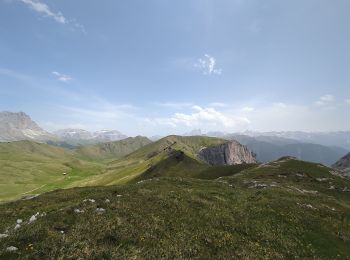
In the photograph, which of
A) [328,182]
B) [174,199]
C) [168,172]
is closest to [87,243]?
[174,199]

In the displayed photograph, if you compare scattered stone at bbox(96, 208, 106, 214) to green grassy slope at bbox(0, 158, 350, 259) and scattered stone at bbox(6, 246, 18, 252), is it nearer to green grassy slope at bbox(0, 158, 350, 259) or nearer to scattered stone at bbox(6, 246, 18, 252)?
green grassy slope at bbox(0, 158, 350, 259)

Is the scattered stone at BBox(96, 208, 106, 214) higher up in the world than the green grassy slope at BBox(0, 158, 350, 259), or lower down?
higher up

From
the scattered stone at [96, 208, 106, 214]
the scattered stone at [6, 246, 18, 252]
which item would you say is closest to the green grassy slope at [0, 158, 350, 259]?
the scattered stone at [6, 246, 18, 252]

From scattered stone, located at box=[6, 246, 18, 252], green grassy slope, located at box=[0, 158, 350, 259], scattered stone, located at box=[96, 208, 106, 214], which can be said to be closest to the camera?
scattered stone, located at box=[6, 246, 18, 252]

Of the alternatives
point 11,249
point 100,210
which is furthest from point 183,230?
point 11,249

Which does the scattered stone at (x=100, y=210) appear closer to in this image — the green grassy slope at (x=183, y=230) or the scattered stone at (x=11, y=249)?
the green grassy slope at (x=183, y=230)

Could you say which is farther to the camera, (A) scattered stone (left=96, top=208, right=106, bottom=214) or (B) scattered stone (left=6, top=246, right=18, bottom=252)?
(A) scattered stone (left=96, top=208, right=106, bottom=214)

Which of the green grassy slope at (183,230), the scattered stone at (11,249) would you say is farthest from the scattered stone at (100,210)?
the scattered stone at (11,249)

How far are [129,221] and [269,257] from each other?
9.96 m

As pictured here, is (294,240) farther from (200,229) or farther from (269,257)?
(200,229)

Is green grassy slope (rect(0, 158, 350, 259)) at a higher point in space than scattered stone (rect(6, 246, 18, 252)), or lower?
lower

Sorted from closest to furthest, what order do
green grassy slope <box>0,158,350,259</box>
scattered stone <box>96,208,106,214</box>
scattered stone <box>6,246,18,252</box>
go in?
scattered stone <box>6,246,18,252</box>
green grassy slope <box>0,158,350,259</box>
scattered stone <box>96,208,106,214</box>

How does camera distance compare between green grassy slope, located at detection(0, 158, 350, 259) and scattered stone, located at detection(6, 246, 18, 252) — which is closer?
scattered stone, located at detection(6, 246, 18, 252)

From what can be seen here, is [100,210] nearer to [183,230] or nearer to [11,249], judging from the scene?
[183,230]
